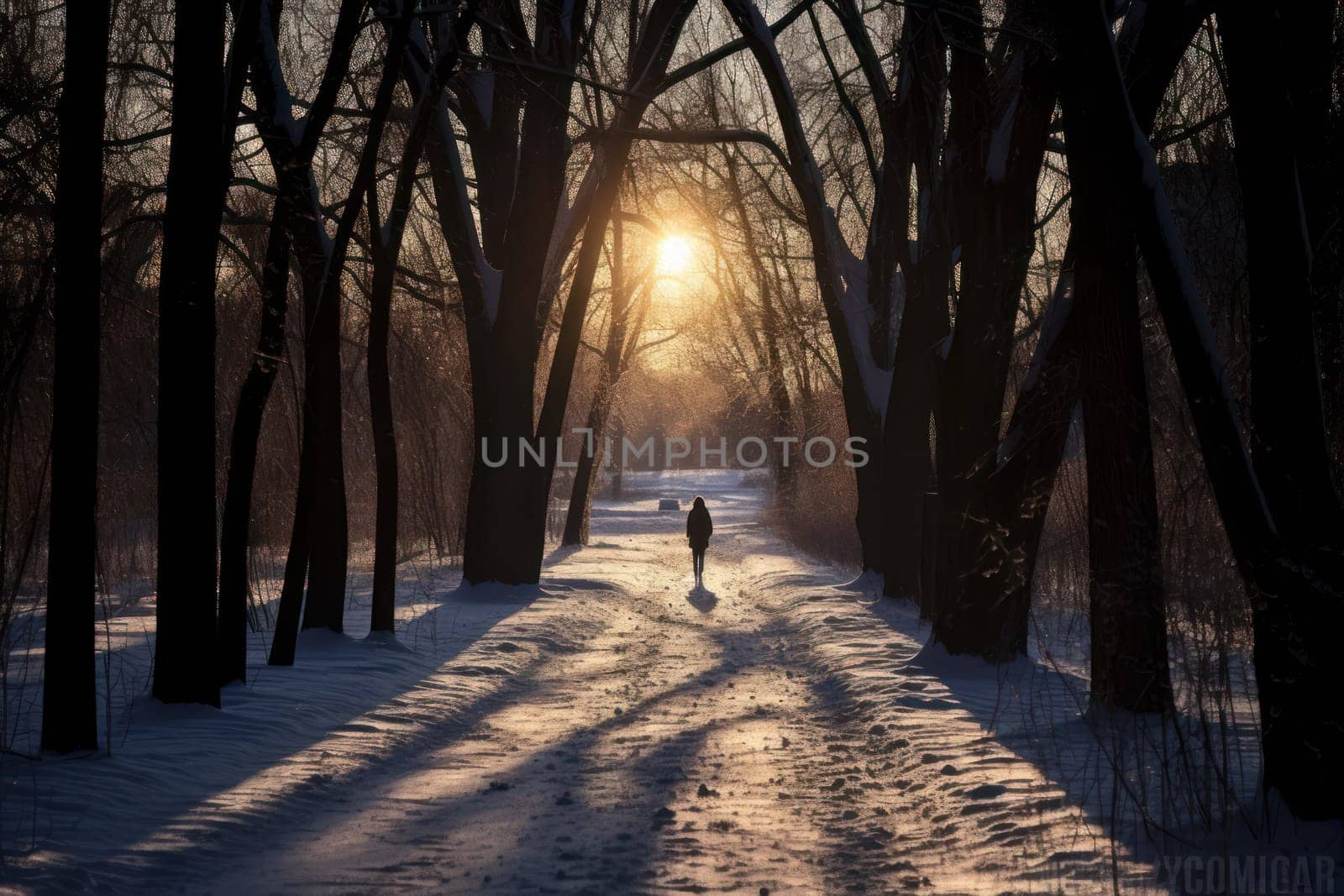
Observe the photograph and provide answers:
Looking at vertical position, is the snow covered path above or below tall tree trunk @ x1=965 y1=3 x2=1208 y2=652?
below

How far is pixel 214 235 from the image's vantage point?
770 centimetres

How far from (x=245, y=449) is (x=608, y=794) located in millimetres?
4436

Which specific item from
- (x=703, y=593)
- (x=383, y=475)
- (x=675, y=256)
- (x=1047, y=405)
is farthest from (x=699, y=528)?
(x=1047, y=405)

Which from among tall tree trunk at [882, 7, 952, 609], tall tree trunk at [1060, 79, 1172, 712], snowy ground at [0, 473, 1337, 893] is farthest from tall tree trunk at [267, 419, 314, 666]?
tall tree trunk at [1060, 79, 1172, 712]

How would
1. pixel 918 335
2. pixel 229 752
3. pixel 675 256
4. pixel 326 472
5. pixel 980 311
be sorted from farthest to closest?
pixel 675 256, pixel 918 335, pixel 326 472, pixel 980 311, pixel 229 752

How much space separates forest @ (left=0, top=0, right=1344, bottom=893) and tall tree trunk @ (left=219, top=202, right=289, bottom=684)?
0.14 ft

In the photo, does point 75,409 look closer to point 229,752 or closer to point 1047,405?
point 229,752

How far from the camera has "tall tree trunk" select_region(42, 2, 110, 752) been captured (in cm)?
636

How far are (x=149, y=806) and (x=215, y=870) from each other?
36.3 inches

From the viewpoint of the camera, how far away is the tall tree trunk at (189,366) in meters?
7.45

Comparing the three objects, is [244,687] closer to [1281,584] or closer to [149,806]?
[149,806]

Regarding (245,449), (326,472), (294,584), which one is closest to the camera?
(245,449)

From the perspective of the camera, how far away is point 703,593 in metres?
19.9

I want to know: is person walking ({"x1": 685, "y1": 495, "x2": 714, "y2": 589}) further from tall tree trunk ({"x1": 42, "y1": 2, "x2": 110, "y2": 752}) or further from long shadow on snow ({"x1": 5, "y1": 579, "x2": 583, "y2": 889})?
tall tree trunk ({"x1": 42, "y1": 2, "x2": 110, "y2": 752})
